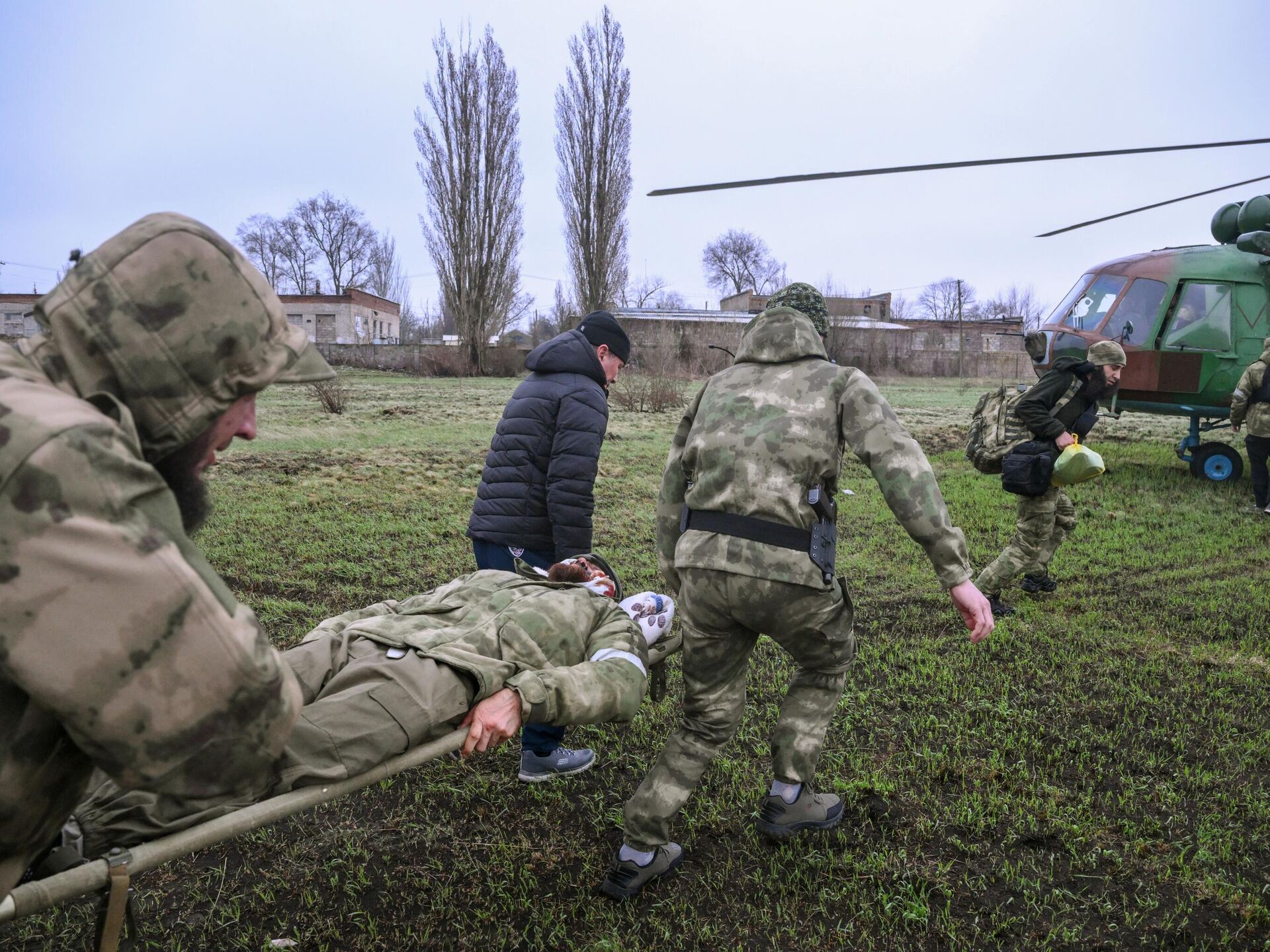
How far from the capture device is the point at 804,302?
11.3 feet

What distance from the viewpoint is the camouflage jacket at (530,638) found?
266 centimetres

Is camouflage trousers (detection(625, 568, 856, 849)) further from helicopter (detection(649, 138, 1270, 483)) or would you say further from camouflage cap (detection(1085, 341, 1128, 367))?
helicopter (detection(649, 138, 1270, 483))

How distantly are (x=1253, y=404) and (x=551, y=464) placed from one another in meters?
8.81

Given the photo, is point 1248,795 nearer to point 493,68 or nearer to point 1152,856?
point 1152,856

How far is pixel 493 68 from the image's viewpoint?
3275cm

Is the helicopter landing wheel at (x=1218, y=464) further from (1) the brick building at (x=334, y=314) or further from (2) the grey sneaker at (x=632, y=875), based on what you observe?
(1) the brick building at (x=334, y=314)

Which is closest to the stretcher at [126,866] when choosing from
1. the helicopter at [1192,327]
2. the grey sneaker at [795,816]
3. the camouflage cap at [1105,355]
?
the grey sneaker at [795,816]

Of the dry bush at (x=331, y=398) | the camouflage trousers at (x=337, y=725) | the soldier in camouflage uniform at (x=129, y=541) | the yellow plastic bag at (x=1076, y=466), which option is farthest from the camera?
the dry bush at (x=331, y=398)

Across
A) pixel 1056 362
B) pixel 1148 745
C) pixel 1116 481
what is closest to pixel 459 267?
pixel 1116 481

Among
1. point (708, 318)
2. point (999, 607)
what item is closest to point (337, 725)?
point (999, 607)

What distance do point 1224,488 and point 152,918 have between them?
12.2 meters

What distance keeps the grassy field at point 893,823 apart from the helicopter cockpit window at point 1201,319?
17.5ft

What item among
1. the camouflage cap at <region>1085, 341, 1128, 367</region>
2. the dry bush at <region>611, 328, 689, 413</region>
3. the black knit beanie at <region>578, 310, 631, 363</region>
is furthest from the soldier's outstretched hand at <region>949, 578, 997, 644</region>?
the dry bush at <region>611, 328, 689, 413</region>

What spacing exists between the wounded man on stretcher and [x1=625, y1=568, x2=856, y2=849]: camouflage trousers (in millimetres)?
266
